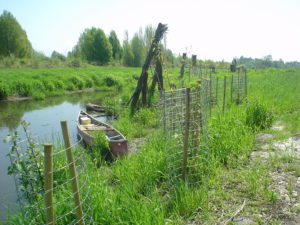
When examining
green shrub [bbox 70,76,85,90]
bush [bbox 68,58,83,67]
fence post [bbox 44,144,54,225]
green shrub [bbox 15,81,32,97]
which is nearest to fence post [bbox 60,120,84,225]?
fence post [bbox 44,144,54,225]

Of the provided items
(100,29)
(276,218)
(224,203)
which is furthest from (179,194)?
(100,29)

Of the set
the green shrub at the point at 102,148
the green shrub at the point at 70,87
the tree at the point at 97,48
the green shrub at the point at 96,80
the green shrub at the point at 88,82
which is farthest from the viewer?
the tree at the point at 97,48

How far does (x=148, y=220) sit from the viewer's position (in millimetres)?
3020

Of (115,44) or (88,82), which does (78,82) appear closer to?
(88,82)

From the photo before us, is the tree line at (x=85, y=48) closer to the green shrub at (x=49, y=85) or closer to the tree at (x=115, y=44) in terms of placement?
the tree at (x=115, y=44)

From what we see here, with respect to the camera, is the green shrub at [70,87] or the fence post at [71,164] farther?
the green shrub at [70,87]

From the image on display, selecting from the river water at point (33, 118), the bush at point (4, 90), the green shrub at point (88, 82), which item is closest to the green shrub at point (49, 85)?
the river water at point (33, 118)

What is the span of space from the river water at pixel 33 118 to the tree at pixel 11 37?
1801cm

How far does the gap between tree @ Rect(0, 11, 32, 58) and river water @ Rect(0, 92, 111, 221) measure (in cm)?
1801

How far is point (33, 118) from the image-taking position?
12.7 meters

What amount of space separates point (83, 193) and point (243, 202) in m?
2.27

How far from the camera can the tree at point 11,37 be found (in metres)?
32.2

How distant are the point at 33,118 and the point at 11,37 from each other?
2506 centimetres

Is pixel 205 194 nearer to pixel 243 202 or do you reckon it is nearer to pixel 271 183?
pixel 243 202
